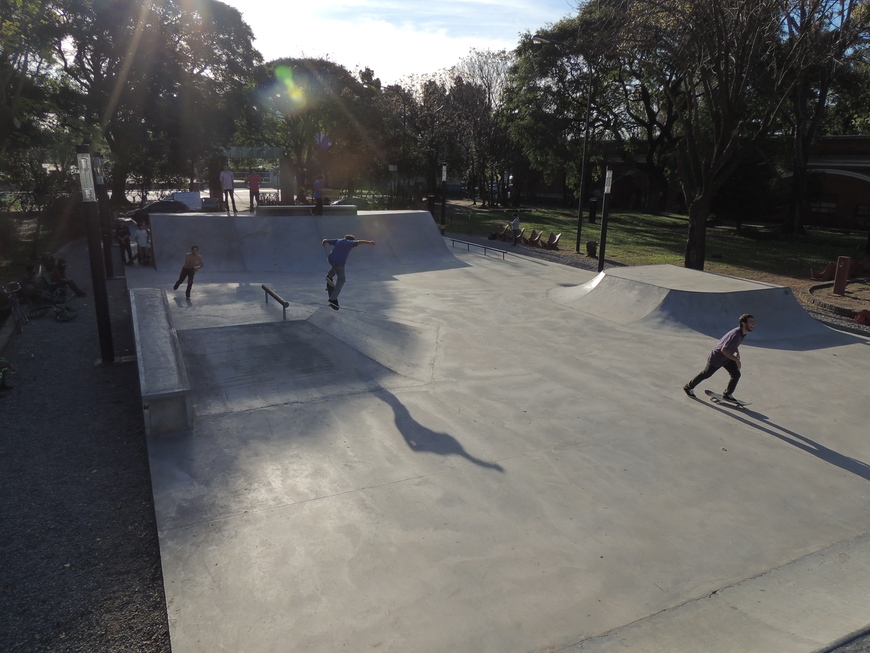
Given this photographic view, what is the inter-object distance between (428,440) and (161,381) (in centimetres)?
326

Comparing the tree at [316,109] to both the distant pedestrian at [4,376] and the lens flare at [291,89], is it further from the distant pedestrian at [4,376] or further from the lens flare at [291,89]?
the distant pedestrian at [4,376]

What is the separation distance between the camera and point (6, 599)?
4.25 meters

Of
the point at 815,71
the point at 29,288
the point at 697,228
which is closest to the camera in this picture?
the point at 29,288

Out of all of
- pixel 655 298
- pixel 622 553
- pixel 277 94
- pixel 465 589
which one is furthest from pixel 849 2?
pixel 277 94

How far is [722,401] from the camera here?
26.6 ft

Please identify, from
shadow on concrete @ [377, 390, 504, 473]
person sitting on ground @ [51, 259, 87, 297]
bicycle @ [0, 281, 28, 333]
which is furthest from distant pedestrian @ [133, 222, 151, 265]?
shadow on concrete @ [377, 390, 504, 473]

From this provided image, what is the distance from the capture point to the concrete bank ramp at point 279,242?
58.5 feet

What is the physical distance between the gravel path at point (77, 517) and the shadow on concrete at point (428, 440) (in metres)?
2.78

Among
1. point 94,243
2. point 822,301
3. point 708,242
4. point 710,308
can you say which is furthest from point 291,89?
point 710,308

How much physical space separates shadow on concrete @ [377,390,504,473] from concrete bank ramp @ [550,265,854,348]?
22.8 feet

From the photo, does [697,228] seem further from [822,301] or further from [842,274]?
[822,301]

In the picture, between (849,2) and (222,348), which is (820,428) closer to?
(222,348)

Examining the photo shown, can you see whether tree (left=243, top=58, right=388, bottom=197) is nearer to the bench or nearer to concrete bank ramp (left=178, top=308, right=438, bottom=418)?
concrete bank ramp (left=178, top=308, right=438, bottom=418)

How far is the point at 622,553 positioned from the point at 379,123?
43.4 metres
